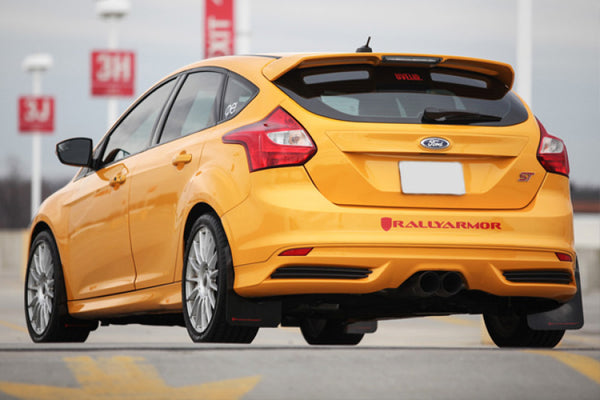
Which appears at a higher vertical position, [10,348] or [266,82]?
[266,82]

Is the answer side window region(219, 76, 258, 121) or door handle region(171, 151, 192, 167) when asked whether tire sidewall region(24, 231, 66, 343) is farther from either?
side window region(219, 76, 258, 121)

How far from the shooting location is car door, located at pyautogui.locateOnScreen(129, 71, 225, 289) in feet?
21.6

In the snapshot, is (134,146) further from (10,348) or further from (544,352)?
(544,352)

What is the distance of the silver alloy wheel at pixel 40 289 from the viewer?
8410 mm

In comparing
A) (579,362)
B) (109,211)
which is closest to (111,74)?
(109,211)

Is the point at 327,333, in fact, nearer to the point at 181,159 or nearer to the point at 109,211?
the point at 109,211

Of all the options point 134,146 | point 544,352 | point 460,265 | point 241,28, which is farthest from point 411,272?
point 241,28

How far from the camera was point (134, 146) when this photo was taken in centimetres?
766

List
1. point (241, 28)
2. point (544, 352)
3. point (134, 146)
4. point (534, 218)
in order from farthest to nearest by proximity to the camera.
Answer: point (241, 28), point (134, 146), point (534, 218), point (544, 352)

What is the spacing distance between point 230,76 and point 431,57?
3.80 ft

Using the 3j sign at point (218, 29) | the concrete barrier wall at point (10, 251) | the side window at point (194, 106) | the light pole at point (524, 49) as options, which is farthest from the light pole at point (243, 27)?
the concrete barrier wall at point (10, 251)

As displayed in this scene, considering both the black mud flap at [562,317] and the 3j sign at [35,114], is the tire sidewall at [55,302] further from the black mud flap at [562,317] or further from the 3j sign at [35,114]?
the 3j sign at [35,114]

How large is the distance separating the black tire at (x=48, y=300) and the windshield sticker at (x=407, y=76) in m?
3.25

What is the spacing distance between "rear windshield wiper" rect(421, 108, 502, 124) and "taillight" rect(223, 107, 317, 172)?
0.64 metres
